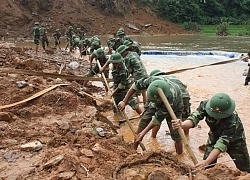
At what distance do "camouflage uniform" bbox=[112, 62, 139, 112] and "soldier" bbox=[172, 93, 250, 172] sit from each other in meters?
→ 2.30

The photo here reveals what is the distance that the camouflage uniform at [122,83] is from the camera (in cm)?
546

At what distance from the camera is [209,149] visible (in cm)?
351

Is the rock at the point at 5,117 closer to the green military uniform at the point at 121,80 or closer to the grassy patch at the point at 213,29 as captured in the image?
the green military uniform at the point at 121,80

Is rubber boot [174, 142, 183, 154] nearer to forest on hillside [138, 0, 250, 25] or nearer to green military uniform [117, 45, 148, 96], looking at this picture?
green military uniform [117, 45, 148, 96]

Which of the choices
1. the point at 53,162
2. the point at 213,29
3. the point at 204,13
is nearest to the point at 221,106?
the point at 53,162

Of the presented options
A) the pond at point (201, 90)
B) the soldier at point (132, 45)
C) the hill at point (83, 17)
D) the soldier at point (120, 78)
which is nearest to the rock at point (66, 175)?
the pond at point (201, 90)

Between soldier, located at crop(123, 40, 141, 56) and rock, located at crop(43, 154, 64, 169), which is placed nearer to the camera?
rock, located at crop(43, 154, 64, 169)

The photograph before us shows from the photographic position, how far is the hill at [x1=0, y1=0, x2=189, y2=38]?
28.0m

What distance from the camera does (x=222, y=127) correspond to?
3209 mm

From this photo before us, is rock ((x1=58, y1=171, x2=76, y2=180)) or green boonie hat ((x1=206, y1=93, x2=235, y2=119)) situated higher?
green boonie hat ((x1=206, y1=93, x2=235, y2=119))

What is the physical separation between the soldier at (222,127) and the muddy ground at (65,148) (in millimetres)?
231

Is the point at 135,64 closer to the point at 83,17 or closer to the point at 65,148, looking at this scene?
the point at 65,148

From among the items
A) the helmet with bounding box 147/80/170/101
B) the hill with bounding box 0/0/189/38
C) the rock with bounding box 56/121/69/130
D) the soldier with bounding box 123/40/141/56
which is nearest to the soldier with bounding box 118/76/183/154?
the helmet with bounding box 147/80/170/101

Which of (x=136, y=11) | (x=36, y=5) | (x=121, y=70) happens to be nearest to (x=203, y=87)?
(x=121, y=70)
